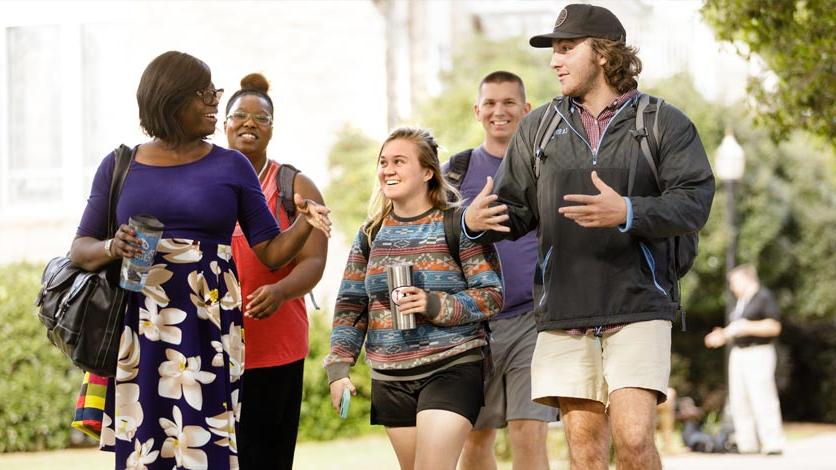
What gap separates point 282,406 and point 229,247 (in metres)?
1.28

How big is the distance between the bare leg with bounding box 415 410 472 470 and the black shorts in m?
0.04

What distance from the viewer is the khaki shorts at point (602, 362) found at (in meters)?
5.07

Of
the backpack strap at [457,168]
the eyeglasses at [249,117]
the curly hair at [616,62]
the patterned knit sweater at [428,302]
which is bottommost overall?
the patterned knit sweater at [428,302]

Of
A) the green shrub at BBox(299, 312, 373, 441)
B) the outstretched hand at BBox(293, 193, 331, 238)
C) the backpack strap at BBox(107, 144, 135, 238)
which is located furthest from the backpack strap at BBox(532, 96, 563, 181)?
the green shrub at BBox(299, 312, 373, 441)

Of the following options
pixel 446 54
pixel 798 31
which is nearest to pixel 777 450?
pixel 798 31

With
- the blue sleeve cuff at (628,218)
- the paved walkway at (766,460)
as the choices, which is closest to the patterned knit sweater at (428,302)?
the blue sleeve cuff at (628,218)

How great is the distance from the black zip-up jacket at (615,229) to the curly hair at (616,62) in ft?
0.40

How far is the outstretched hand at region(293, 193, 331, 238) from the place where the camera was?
527cm

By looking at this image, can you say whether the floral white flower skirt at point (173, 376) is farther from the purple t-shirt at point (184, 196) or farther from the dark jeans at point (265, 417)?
the dark jeans at point (265, 417)

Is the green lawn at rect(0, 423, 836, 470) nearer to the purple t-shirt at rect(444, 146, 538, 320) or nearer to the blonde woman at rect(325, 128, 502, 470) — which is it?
the purple t-shirt at rect(444, 146, 538, 320)

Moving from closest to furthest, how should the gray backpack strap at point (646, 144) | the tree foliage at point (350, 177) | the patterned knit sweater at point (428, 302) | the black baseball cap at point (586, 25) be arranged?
the gray backpack strap at point (646, 144)
the black baseball cap at point (586, 25)
the patterned knit sweater at point (428, 302)
the tree foliage at point (350, 177)

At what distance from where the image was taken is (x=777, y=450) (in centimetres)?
1705

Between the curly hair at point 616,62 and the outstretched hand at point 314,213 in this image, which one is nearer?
the outstretched hand at point 314,213

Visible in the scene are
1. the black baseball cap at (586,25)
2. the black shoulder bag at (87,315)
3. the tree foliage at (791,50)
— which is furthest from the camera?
the tree foliage at (791,50)
